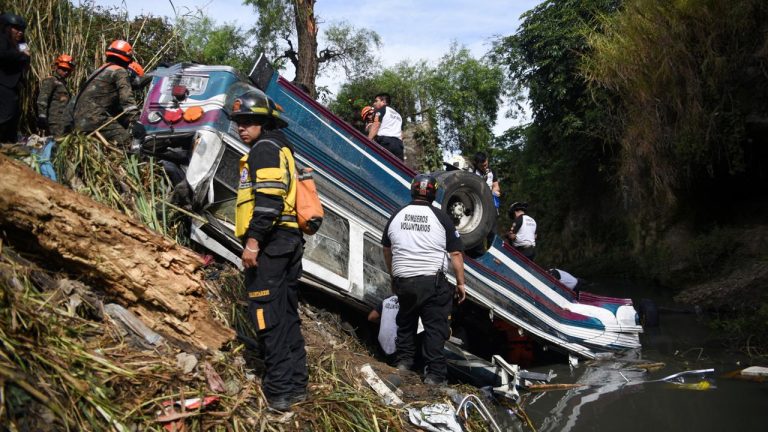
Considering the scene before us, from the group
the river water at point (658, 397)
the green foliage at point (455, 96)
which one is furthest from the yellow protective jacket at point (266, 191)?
the green foliage at point (455, 96)

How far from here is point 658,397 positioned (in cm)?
539

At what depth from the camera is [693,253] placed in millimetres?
11203

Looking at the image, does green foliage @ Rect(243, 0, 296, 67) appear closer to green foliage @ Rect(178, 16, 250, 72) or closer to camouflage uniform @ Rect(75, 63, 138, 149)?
green foliage @ Rect(178, 16, 250, 72)

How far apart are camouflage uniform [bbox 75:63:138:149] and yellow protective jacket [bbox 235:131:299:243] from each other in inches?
78.8

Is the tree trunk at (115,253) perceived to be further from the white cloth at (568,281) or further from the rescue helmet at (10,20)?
Result: the white cloth at (568,281)

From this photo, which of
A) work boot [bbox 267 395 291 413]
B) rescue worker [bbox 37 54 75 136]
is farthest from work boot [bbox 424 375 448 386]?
rescue worker [bbox 37 54 75 136]

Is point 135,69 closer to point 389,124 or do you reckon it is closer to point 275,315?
point 389,124

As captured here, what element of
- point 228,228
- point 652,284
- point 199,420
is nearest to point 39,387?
point 199,420

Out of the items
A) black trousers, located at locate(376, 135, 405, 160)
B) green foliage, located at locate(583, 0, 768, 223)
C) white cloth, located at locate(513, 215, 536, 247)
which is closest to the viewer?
black trousers, located at locate(376, 135, 405, 160)

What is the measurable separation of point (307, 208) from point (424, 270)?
1.28m

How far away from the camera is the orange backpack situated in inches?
150

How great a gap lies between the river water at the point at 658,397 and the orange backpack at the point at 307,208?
227 cm

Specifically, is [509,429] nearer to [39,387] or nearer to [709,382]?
[709,382]

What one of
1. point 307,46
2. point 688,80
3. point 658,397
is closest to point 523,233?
point 658,397
